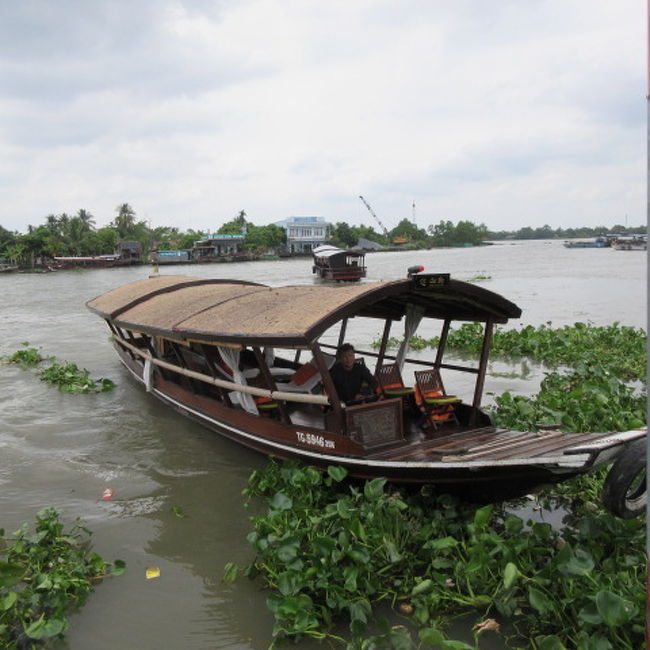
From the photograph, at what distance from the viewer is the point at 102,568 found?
389cm

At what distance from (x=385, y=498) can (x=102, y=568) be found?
6.71ft

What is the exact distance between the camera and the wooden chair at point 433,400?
502cm

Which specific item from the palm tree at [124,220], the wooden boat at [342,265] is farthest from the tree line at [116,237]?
the wooden boat at [342,265]

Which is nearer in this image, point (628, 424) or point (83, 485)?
point (628, 424)

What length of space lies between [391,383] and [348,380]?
47 centimetres

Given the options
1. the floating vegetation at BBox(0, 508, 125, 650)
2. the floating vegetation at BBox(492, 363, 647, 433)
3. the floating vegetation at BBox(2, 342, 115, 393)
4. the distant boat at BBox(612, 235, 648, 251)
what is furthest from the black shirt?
the distant boat at BBox(612, 235, 648, 251)

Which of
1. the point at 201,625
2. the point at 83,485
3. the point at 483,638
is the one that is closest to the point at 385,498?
the point at 483,638

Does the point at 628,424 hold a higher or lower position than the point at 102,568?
higher

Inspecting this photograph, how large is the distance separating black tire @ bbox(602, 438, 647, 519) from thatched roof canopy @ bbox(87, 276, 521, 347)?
5.73ft

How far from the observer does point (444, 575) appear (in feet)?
10.8

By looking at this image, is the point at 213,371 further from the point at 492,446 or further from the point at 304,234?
the point at 304,234

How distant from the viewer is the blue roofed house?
229 feet

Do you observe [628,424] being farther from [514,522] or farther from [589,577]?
[589,577]

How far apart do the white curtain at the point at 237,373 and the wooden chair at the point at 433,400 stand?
5.21ft
